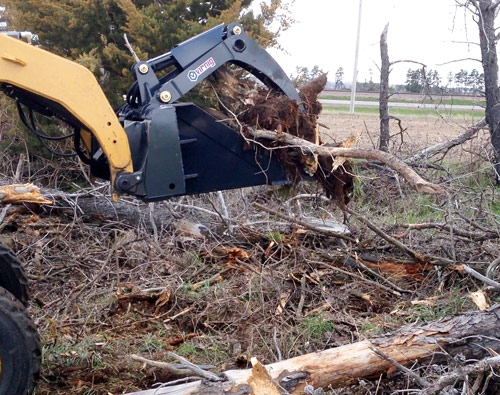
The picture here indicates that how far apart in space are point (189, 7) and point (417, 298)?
6922 millimetres

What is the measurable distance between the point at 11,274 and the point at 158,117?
1.55 meters

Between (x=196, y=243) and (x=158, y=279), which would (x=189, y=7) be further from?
(x=158, y=279)

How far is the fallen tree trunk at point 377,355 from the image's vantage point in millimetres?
3555

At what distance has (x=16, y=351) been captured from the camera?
136 inches

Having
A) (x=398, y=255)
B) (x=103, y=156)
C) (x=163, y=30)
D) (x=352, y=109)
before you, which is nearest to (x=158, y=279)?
(x=103, y=156)

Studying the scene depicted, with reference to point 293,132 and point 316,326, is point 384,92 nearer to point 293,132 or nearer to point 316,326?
point 293,132

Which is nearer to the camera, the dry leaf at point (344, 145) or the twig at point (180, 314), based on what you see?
the dry leaf at point (344, 145)

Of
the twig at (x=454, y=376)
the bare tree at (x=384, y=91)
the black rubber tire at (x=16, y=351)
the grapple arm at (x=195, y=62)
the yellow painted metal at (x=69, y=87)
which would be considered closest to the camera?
the twig at (x=454, y=376)

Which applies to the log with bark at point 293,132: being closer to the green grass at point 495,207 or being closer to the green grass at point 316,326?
the green grass at point 316,326

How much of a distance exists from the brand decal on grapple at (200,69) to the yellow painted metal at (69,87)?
0.62m

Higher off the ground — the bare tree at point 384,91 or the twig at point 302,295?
the bare tree at point 384,91

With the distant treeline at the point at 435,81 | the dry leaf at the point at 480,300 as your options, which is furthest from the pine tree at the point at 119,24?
the dry leaf at the point at 480,300

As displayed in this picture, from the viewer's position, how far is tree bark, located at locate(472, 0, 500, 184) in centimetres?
938

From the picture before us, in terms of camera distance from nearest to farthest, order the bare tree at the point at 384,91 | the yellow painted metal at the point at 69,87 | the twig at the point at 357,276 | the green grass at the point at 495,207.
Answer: the yellow painted metal at the point at 69,87, the twig at the point at 357,276, the green grass at the point at 495,207, the bare tree at the point at 384,91
